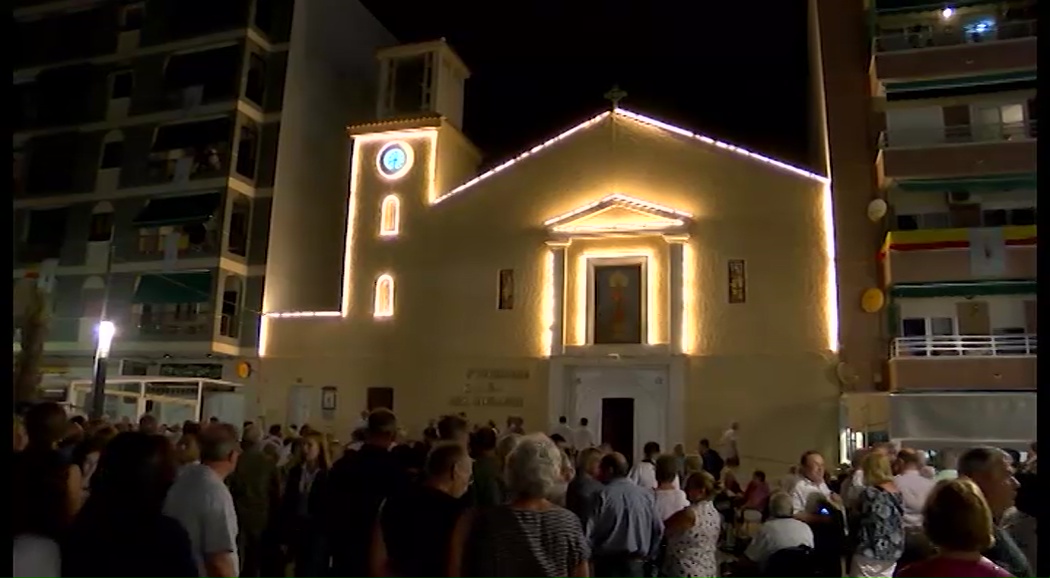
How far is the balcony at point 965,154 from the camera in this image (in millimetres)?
19766

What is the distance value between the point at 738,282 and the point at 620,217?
3043 mm

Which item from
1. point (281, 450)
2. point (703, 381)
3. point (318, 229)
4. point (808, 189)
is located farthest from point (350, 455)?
point (318, 229)

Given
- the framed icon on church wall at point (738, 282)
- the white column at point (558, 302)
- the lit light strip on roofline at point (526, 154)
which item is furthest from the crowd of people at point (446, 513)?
the lit light strip on roofline at point (526, 154)

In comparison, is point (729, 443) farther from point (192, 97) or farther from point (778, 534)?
point (192, 97)

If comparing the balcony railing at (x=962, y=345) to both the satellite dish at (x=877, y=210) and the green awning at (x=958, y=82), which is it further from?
the green awning at (x=958, y=82)

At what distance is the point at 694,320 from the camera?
2120cm

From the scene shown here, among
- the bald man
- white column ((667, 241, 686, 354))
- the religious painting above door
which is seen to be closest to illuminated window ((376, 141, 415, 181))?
the religious painting above door

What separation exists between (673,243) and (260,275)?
1117 centimetres

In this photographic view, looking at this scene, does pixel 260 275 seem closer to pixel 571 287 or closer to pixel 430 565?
pixel 571 287

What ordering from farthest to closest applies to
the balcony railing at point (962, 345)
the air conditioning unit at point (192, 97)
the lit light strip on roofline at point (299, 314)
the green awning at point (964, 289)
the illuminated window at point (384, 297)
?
the air conditioning unit at point (192, 97) → the lit light strip on roofline at point (299, 314) → the illuminated window at point (384, 297) → the green awning at point (964, 289) → the balcony railing at point (962, 345)

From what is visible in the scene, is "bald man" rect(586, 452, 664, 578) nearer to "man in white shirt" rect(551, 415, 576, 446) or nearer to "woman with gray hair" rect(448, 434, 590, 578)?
"woman with gray hair" rect(448, 434, 590, 578)

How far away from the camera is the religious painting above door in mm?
21578

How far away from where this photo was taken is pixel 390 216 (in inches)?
938

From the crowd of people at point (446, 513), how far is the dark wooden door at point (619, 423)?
11.7 meters
